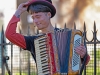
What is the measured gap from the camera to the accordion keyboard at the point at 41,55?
14.2ft

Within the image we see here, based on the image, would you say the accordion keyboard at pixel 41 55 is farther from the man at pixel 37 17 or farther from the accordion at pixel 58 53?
the man at pixel 37 17

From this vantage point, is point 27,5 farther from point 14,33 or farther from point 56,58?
point 56,58

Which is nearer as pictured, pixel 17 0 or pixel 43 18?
pixel 43 18

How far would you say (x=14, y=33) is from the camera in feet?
14.0

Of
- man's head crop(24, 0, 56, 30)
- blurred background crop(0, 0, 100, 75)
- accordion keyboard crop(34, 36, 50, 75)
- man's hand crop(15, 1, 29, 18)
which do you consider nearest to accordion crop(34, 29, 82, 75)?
accordion keyboard crop(34, 36, 50, 75)

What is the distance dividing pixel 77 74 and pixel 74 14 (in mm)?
10745

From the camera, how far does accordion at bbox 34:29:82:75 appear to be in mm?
4324

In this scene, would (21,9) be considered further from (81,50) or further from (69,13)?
(69,13)

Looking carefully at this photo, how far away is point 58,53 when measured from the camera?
4.36 metres

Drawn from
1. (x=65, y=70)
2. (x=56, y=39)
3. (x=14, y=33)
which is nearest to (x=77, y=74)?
(x=65, y=70)

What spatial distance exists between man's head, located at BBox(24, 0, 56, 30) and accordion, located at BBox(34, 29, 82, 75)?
109 mm

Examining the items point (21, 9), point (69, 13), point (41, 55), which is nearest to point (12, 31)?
point (21, 9)

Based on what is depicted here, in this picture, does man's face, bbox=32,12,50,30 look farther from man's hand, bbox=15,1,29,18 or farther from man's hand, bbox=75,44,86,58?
man's hand, bbox=75,44,86,58

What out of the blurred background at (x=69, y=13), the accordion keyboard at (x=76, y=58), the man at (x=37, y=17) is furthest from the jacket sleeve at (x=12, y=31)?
the blurred background at (x=69, y=13)
